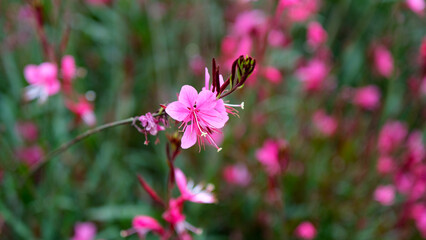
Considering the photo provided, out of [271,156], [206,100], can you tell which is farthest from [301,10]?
[206,100]

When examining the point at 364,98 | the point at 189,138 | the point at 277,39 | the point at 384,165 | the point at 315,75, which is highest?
the point at 277,39

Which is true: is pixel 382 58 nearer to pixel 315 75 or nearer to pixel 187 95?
pixel 315 75

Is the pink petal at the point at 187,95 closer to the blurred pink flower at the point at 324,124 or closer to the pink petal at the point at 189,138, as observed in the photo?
the pink petal at the point at 189,138

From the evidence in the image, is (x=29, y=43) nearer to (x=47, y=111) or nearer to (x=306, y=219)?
(x=47, y=111)

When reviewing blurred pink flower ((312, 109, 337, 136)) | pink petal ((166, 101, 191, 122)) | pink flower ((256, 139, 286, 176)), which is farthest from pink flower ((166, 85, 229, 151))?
blurred pink flower ((312, 109, 337, 136))

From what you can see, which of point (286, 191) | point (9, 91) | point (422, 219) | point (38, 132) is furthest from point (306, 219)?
point (9, 91)

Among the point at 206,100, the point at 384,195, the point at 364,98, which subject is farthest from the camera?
the point at 364,98
